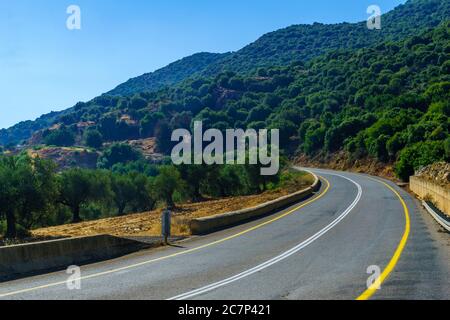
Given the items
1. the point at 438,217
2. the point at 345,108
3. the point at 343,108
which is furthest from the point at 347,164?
the point at 438,217

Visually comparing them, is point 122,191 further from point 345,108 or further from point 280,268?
point 345,108

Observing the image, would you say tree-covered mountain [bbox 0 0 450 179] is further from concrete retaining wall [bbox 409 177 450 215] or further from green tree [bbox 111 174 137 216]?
green tree [bbox 111 174 137 216]

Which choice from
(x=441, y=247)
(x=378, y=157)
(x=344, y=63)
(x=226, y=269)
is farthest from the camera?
(x=344, y=63)

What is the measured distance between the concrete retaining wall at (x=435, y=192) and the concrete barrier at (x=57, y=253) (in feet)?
54.9

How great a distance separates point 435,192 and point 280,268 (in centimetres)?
2101

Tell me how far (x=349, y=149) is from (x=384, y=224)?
223 ft

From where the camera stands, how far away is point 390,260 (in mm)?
12875

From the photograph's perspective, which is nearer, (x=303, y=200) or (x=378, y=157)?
(x=303, y=200)

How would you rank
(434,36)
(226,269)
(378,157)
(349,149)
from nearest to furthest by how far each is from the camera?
(226,269)
(378,157)
(349,149)
(434,36)

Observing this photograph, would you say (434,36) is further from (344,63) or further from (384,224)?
(384,224)

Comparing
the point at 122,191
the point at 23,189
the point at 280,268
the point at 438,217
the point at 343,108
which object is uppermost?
the point at 343,108

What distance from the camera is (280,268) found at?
1213cm

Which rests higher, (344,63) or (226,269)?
(344,63)
